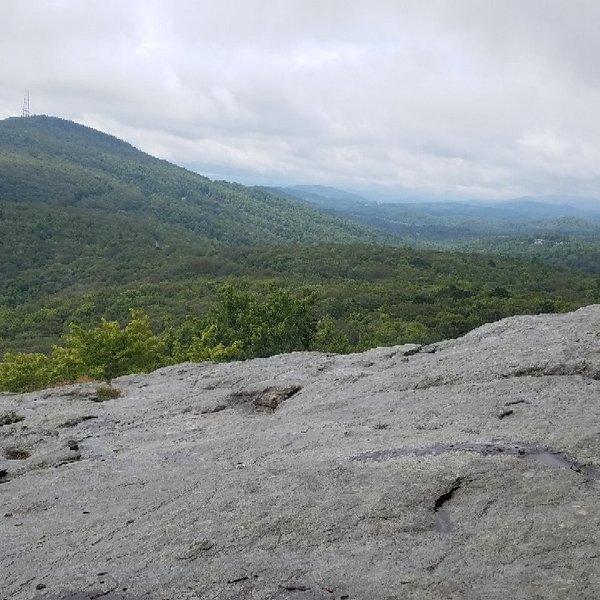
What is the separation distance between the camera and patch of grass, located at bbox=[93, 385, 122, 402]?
26469 millimetres

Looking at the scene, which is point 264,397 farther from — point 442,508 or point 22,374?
point 22,374

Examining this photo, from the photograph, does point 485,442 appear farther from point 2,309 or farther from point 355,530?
point 2,309

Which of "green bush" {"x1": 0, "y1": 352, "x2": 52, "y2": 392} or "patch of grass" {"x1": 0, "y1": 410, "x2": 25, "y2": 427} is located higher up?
"patch of grass" {"x1": 0, "y1": 410, "x2": 25, "y2": 427}

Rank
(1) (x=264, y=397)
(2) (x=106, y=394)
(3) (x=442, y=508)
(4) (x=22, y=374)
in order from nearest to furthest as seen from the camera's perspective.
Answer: (3) (x=442, y=508) < (1) (x=264, y=397) < (2) (x=106, y=394) < (4) (x=22, y=374)

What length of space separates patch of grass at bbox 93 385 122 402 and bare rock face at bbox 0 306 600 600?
263 centimetres

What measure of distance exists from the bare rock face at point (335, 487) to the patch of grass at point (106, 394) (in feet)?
8.61

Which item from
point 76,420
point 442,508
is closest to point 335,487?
point 442,508

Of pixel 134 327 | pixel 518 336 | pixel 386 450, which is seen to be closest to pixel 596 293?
pixel 134 327

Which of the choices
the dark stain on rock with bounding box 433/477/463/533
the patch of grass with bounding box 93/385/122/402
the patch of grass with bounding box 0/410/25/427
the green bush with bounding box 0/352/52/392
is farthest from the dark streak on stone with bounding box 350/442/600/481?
the green bush with bounding box 0/352/52/392

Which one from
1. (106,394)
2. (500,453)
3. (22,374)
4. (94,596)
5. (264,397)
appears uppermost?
(500,453)

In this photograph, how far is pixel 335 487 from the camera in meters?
13.3

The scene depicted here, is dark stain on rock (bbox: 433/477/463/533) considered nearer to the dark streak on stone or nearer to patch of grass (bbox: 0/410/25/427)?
the dark streak on stone

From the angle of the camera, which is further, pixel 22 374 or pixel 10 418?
pixel 22 374

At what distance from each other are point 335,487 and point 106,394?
16.4 metres
